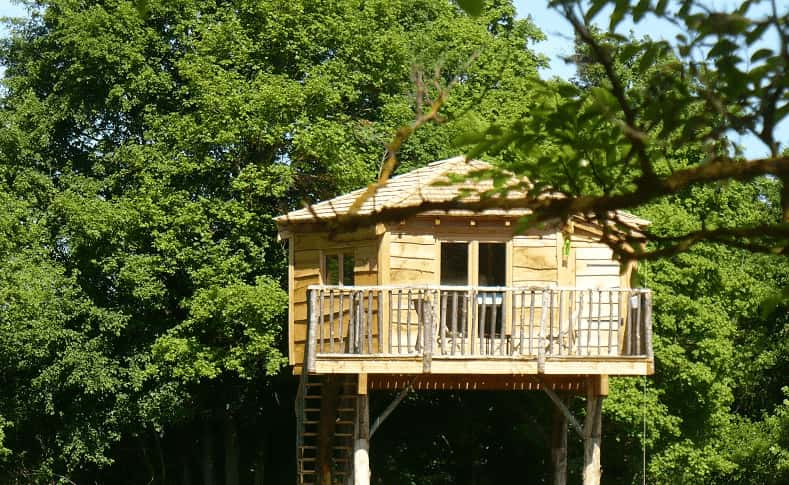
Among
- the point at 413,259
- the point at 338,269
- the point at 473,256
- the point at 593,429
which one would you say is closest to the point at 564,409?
the point at 593,429

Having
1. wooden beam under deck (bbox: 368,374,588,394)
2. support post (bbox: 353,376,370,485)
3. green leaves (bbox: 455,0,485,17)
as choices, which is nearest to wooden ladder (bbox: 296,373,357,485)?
support post (bbox: 353,376,370,485)

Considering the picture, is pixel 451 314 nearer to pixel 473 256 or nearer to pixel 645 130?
pixel 473 256

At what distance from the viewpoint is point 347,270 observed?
19.3m

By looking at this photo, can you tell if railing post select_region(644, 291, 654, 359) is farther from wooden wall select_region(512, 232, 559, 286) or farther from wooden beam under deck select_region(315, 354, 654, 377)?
wooden wall select_region(512, 232, 559, 286)

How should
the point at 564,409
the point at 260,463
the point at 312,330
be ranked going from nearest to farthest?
the point at 312,330
the point at 564,409
the point at 260,463

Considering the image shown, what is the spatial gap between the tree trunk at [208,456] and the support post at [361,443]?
9427 mm

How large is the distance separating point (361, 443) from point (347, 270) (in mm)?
2772

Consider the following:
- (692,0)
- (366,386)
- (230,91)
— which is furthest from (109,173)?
(692,0)

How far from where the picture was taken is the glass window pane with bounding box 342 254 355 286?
1920 centimetres

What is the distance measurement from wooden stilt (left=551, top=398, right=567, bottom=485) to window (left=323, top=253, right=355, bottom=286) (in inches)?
161

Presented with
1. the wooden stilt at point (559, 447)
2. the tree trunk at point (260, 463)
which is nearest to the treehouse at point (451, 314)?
the wooden stilt at point (559, 447)

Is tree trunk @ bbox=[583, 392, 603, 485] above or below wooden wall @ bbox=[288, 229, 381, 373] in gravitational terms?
below

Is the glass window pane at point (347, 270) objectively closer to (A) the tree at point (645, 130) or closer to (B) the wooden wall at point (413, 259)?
(B) the wooden wall at point (413, 259)

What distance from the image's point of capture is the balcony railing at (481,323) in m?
16.6
